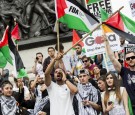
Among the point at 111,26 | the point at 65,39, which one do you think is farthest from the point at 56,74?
the point at 65,39

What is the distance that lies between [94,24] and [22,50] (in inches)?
319

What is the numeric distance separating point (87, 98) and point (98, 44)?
11.1 feet

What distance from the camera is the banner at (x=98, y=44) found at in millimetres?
11523

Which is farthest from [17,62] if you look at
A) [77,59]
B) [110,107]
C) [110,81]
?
[110,107]

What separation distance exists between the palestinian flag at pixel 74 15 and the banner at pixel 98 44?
5.90ft

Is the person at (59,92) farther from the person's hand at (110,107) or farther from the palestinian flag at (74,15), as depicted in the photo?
the palestinian flag at (74,15)

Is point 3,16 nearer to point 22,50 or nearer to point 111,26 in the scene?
point 22,50

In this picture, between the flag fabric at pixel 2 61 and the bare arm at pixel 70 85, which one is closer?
the bare arm at pixel 70 85

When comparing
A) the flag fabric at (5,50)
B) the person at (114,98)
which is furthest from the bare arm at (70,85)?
the flag fabric at (5,50)

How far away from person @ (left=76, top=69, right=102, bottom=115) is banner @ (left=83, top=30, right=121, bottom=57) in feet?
9.71

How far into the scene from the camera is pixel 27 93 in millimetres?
10773

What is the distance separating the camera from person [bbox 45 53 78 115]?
7797 mm

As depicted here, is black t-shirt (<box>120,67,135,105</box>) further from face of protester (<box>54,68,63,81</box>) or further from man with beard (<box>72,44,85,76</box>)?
man with beard (<box>72,44,85,76</box>)

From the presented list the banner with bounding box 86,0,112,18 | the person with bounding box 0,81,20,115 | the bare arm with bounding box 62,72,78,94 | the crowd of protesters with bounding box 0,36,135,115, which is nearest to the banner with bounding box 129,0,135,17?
the banner with bounding box 86,0,112,18
